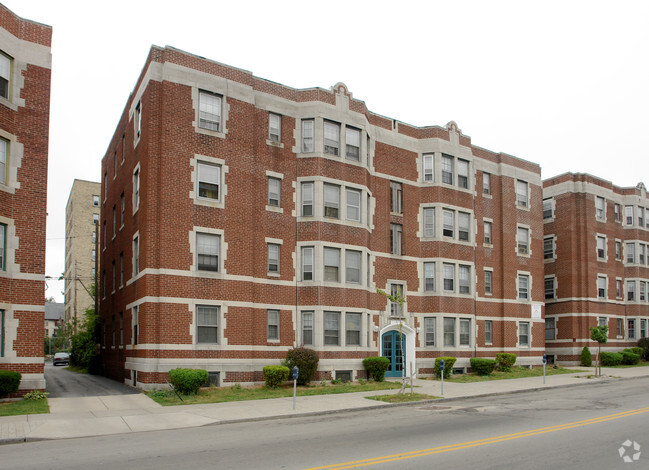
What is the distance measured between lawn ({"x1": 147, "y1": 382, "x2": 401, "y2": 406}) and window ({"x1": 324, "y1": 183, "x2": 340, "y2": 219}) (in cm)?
817

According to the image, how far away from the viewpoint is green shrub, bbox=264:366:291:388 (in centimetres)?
2461

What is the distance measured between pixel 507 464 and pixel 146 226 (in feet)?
59.3

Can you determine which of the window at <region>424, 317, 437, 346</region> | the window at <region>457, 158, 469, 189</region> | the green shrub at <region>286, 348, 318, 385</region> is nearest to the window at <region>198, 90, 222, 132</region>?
the green shrub at <region>286, 348, 318, 385</region>

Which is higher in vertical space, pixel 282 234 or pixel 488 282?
pixel 282 234

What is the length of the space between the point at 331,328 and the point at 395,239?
25.2 ft

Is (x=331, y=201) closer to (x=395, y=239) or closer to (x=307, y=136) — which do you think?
(x=307, y=136)

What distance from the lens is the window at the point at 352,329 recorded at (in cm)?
2817

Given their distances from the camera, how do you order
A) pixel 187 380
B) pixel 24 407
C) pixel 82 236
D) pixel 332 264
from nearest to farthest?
pixel 24 407
pixel 187 380
pixel 332 264
pixel 82 236

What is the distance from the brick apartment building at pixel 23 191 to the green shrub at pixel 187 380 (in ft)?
14.9

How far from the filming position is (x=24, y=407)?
1812cm

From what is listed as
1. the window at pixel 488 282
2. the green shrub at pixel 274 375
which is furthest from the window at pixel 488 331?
the green shrub at pixel 274 375

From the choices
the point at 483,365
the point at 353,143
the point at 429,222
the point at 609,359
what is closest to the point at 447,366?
the point at 483,365

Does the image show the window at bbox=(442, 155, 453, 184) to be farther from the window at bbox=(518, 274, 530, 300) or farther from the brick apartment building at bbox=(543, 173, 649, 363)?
the brick apartment building at bbox=(543, 173, 649, 363)

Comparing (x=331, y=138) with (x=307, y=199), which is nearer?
(x=307, y=199)
